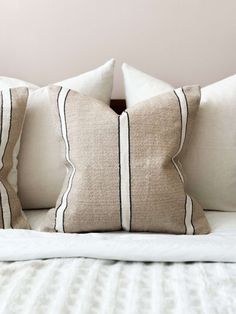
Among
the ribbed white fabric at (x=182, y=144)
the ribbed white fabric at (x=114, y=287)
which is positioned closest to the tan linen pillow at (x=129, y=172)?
the ribbed white fabric at (x=182, y=144)

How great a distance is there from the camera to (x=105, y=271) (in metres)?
1.00

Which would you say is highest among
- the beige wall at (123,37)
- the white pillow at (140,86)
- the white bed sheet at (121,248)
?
the beige wall at (123,37)

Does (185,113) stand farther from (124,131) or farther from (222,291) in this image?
(222,291)

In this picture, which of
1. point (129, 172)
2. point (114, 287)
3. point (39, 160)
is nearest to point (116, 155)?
point (129, 172)

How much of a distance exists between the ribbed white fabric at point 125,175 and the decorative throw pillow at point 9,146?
299 mm

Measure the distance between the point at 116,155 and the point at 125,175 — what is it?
0.20 ft

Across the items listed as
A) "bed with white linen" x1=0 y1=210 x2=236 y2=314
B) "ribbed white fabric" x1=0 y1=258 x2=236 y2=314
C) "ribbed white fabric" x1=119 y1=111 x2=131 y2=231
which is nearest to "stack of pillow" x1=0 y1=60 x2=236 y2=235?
"ribbed white fabric" x1=119 y1=111 x2=131 y2=231

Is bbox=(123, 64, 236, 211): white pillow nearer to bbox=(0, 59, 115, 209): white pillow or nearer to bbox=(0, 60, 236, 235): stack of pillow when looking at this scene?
bbox=(0, 60, 236, 235): stack of pillow

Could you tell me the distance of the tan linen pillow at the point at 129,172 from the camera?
1257mm

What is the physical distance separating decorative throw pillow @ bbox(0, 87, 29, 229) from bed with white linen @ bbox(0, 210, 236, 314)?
0.16m

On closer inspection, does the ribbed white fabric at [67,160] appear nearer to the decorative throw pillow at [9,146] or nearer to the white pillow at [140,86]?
the decorative throw pillow at [9,146]

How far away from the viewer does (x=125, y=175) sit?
4.13 ft

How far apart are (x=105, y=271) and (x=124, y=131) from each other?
1.39 feet

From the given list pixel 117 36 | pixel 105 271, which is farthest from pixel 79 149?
pixel 117 36
